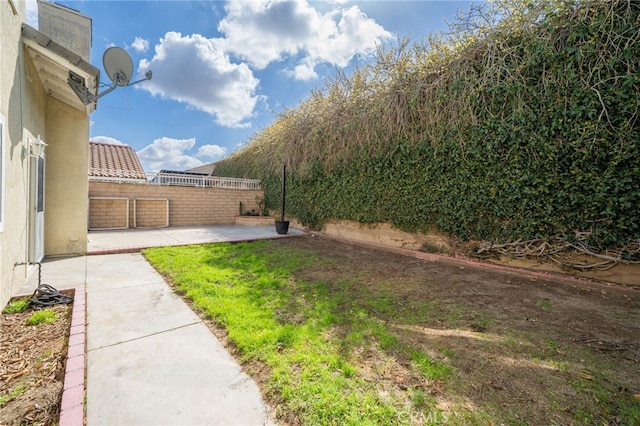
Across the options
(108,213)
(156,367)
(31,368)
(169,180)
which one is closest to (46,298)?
(31,368)

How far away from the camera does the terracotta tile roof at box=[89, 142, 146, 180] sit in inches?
505

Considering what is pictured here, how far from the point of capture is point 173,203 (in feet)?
39.6

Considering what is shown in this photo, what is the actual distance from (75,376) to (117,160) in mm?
16696

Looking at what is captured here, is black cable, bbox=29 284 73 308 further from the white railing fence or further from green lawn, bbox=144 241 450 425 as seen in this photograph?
the white railing fence

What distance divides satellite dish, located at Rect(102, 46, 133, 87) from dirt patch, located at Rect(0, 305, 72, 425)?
4381 mm

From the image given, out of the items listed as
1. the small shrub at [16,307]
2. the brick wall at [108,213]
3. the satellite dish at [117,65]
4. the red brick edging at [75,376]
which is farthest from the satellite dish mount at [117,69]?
the brick wall at [108,213]

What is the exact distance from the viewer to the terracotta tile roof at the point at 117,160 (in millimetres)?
12816

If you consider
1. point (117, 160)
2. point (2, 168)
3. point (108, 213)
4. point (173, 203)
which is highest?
point (117, 160)

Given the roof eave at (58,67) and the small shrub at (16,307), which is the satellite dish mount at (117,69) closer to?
the roof eave at (58,67)

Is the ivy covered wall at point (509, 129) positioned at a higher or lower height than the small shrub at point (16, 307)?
higher

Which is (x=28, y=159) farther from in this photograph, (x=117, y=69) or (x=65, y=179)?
(x=117, y=69)

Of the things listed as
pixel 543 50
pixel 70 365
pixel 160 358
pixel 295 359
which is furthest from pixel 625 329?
pixel 70 365

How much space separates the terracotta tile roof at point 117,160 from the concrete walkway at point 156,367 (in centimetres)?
1056

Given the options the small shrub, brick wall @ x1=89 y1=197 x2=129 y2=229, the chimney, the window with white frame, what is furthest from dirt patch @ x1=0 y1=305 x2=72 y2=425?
brick wall @ x1=89 y1=197 x2=129 y2=229
